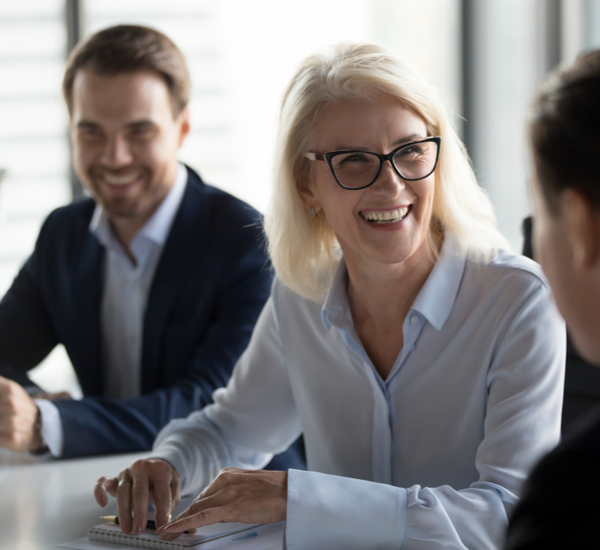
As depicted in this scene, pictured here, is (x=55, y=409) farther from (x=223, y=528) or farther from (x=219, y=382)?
(x=223, y=528)

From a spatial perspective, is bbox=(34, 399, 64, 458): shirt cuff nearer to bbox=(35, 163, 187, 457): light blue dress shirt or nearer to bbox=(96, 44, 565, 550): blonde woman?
bbox=(96, 44, 565, 550): blonde woman

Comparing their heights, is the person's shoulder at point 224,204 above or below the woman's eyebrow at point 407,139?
below

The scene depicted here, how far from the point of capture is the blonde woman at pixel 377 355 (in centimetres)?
112

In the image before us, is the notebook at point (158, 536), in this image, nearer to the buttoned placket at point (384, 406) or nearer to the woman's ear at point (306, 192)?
the buttoned placket at point (384, 406)

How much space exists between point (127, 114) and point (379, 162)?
3.87 ft

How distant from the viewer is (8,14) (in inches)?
169

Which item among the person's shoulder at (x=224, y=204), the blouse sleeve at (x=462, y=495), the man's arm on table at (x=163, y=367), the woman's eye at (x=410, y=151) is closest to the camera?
the blouse sleeve at (x=462, y=495)

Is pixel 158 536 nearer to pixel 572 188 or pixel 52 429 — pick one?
pixel 52 429

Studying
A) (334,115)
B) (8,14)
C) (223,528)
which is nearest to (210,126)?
(8,14)

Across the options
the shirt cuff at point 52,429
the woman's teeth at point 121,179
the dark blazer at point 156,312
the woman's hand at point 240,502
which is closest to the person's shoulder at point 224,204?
the dark blazer at point 156,312

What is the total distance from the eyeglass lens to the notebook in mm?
651

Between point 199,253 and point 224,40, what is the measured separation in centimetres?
257

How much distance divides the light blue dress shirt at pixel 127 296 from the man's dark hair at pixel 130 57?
39cm

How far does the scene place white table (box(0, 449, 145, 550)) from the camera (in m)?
1.26
